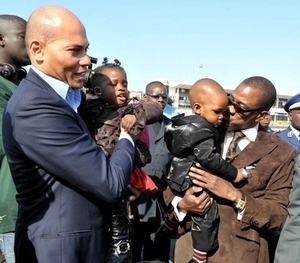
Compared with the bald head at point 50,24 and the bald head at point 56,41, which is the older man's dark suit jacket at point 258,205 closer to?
the bald head at point 56,41

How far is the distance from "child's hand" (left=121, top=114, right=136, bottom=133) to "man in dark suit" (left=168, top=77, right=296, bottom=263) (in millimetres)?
632

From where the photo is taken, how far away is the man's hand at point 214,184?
221cm

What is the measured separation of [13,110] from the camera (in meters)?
1.46

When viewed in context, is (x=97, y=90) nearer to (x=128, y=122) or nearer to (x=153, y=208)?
(x=128, y=122)

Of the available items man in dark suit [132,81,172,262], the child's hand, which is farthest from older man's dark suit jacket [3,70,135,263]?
man in dark suit [132,81,172,262]

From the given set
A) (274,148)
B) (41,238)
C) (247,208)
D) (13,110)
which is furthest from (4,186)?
(274,148)

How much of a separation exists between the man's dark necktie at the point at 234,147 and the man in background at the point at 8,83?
4.86 ft

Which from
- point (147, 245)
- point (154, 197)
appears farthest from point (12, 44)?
point (147, 245)

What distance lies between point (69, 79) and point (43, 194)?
0.56m

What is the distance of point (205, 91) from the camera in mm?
2387

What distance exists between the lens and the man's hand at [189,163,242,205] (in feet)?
7.26

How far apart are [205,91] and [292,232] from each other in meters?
1.09

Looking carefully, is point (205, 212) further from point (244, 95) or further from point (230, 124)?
point (244, 95)

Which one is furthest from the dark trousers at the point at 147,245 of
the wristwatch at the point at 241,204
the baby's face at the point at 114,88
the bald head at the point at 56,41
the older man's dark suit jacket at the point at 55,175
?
the bald head at the point at 56,41
